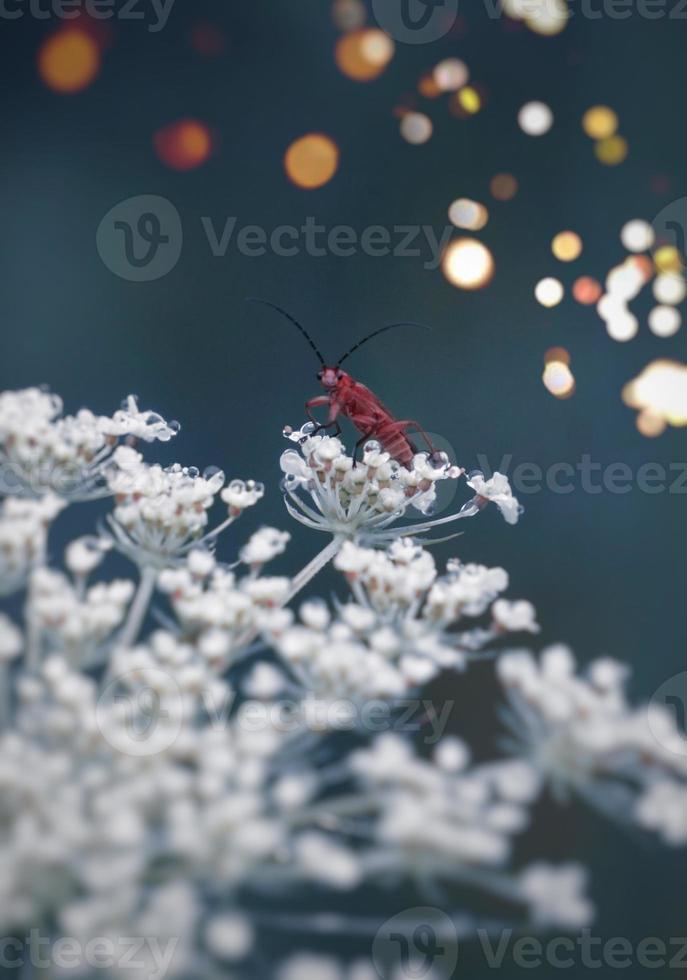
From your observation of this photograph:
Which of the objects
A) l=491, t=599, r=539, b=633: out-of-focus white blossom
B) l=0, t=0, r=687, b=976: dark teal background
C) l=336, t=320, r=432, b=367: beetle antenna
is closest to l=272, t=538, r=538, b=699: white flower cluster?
l=491, t=599, r=539, b=633: out-of-focus white blossom

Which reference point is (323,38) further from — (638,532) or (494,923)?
(494,923)

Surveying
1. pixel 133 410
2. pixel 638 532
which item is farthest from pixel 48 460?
pixel 638 532

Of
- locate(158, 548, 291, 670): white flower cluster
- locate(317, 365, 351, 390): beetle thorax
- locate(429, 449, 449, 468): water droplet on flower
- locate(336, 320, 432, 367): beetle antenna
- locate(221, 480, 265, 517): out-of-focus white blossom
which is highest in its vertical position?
locate(336, 320, 432, 367): beetle antenna

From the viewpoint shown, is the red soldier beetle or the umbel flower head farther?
the red soldier beetle

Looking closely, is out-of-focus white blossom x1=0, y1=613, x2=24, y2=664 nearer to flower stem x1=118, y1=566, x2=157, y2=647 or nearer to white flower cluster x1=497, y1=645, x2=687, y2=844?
flower stem x1=118, y1=566, x2=157, y2=647

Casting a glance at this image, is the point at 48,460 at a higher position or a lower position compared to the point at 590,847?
higher

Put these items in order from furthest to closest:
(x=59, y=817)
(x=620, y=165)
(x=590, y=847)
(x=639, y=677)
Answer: (x=620, y=165) → (x=639, y=677) → (x=590, y=847) → (x=59, y=817)

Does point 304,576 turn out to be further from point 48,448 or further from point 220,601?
point 48,448
